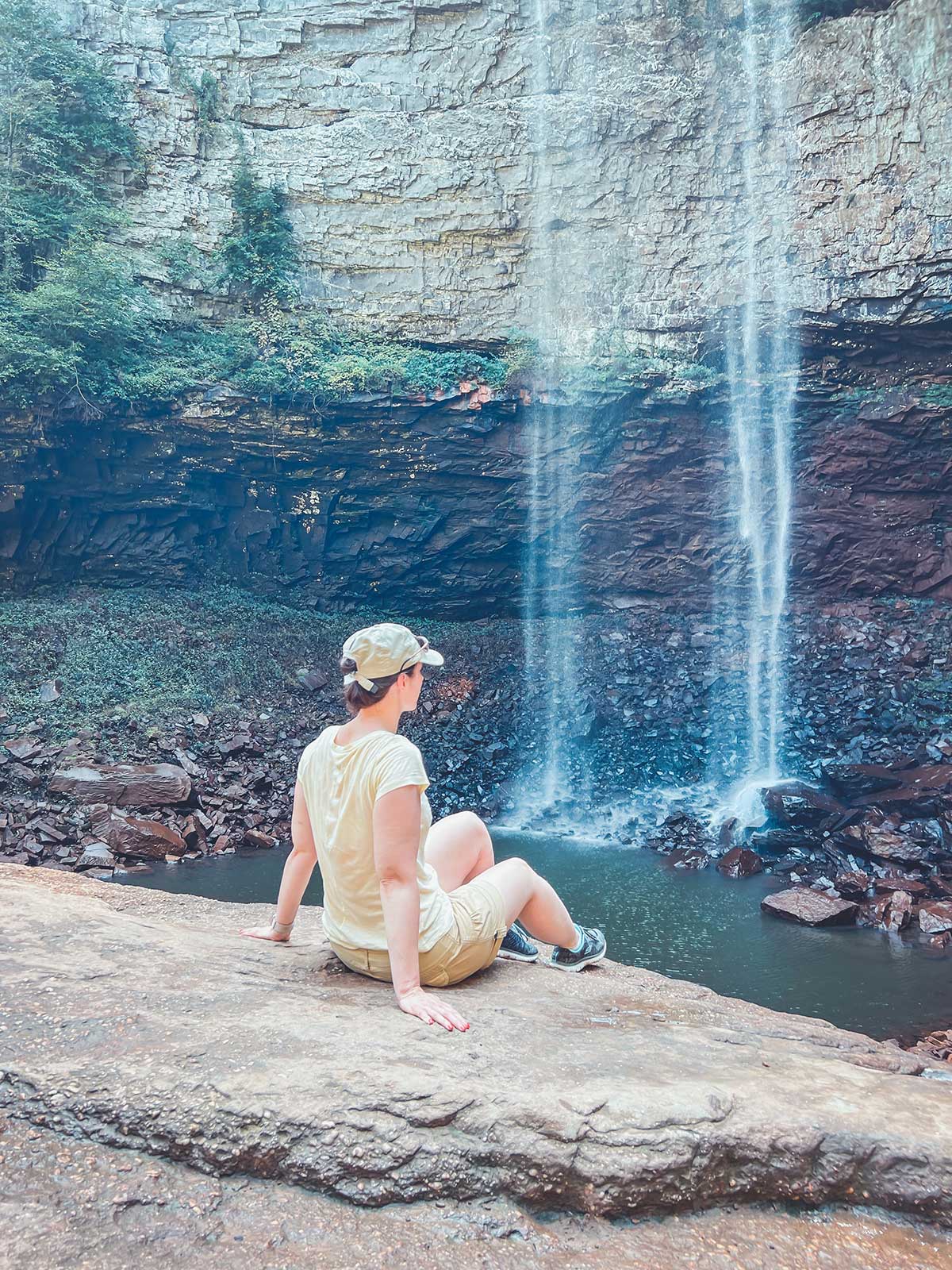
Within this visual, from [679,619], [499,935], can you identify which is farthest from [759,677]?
[499,935]

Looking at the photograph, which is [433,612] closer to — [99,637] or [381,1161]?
[99,637]

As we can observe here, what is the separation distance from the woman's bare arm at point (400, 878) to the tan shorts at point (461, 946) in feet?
0.64

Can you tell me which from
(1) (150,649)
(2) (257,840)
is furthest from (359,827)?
(1) (150,649)

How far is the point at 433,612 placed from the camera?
697 inches

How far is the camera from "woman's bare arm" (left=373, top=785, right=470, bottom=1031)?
2.26m

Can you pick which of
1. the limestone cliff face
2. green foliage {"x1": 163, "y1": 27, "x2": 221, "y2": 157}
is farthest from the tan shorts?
green foliage {"x1": 163, "y1": 27, "x2": 221, "y2": 157}

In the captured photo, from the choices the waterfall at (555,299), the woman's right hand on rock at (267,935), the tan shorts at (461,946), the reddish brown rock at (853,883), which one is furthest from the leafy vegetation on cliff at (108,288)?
the tan shorts at (461,946)

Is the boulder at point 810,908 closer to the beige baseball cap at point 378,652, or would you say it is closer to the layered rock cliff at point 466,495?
the beige baseball cap at point 378,652

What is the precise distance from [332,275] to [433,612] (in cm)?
693

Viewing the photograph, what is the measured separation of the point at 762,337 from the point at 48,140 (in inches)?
516

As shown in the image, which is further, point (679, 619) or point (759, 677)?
point (679, 619)

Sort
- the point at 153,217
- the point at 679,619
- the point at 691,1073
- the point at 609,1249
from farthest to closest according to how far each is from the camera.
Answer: the point at 679,619, the point at 153,217, the point at 691,1073, the point at 609,1249

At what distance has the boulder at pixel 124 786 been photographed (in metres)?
10.0

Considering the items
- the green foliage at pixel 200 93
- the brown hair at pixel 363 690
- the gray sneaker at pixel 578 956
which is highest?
the green foliage at pixel 200 93
